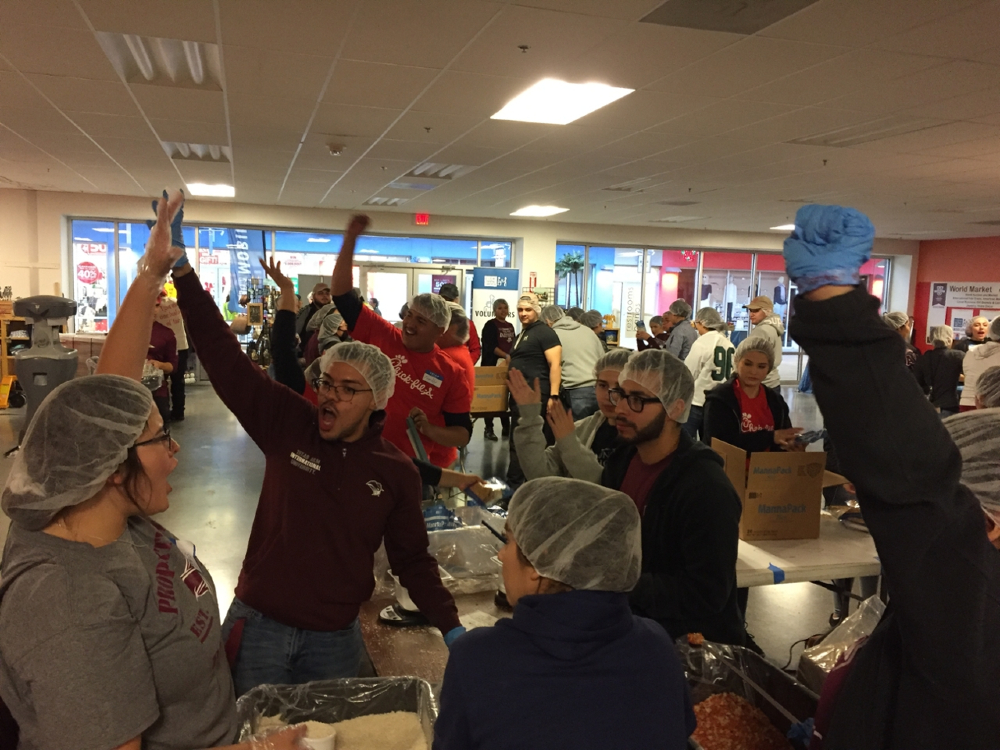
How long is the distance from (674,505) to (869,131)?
485cm

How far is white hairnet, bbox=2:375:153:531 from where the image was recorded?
1.16 m

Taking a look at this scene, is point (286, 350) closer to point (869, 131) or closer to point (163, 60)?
point (163, 60)

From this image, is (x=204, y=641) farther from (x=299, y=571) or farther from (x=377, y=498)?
(x=377, y=498)

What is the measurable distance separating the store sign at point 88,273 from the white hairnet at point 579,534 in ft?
41.5

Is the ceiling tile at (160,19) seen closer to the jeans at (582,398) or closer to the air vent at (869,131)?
the jeans at (582,398)

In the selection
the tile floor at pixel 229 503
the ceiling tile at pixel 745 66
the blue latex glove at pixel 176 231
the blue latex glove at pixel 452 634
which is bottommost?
the tile floor at pixel 229 503

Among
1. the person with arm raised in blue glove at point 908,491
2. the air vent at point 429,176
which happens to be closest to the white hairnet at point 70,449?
the person with arm raised in blue glove at point 908,491

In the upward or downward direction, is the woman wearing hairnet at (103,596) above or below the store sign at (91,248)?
below

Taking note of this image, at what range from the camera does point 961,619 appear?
0.83 meters

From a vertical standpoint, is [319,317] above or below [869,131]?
below

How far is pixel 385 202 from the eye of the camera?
1098 centimetres

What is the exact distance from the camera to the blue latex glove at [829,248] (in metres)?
0.88

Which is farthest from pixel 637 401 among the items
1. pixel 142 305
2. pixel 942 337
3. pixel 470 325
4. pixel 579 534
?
pixel 942 337

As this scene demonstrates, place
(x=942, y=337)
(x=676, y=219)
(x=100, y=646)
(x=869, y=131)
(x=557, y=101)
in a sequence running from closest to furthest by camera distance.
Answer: (x=100, y=646) → (x=557, y=101) → (x=869, y=131) → (x=942, y=337) → (x=676, y=219)
